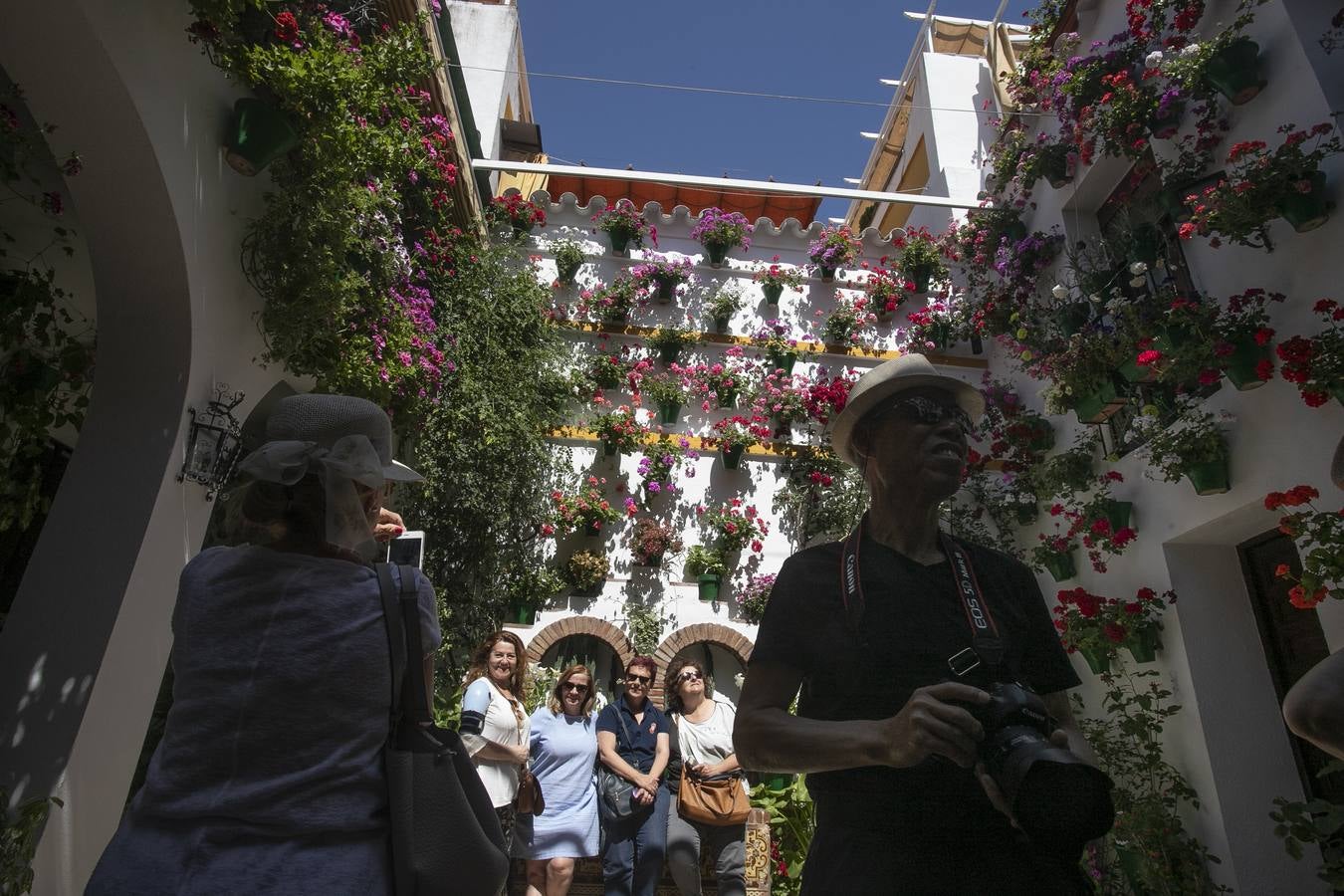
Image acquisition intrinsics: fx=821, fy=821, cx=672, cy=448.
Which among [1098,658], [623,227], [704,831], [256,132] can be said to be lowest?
[704,831]

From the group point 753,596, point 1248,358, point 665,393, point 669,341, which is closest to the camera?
point 1248,358

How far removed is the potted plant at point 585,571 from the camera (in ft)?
23.7

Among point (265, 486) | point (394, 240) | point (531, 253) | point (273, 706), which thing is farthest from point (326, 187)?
point (531, 253)

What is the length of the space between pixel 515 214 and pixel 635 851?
608 cm

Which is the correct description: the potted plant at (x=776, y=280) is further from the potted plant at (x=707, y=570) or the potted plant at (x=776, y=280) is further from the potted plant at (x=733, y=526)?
the potted plant at (x=707, y=570)

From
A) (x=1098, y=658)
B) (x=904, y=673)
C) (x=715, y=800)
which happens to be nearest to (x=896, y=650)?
(x=904, y=673)

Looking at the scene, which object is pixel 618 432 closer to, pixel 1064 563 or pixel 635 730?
pixel 635 730

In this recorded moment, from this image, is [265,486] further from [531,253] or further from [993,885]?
[531,253]

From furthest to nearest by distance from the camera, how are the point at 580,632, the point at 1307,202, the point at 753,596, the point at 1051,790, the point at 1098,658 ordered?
the point at 753,596 → the point at 580,632 → the point at 1098,658 → the point at 1307,202 → the point at 1051,790

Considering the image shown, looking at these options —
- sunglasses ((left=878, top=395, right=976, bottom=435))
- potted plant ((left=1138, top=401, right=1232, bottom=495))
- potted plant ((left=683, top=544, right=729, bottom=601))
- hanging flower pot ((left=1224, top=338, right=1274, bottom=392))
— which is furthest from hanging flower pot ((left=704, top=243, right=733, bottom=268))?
sunglasses ((left=878, top=395, right=976, bottom=435))

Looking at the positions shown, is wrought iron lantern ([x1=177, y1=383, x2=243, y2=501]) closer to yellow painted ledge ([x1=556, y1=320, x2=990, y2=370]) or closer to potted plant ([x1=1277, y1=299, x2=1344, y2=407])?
yellow painted ledge ([x1=556, y1=320, x2=990, y2=370])

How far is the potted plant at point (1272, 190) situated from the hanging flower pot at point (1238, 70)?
453mm

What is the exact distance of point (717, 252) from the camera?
863cm

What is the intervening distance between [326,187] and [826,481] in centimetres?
512
